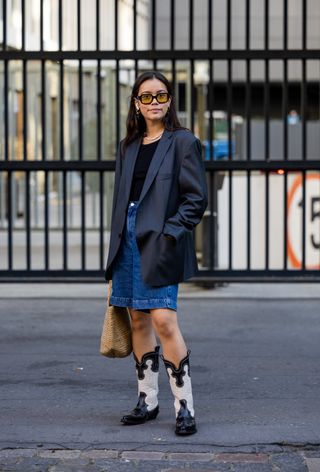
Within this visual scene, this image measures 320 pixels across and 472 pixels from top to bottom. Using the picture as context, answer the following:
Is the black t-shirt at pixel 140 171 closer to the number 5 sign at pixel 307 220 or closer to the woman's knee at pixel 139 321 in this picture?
the woman's knee at pixel 139 321

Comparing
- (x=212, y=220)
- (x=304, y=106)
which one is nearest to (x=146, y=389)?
(x=212, y=220)

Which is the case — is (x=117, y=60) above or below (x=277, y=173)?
above

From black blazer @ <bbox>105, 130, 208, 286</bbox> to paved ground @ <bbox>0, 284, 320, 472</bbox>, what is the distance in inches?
32.4

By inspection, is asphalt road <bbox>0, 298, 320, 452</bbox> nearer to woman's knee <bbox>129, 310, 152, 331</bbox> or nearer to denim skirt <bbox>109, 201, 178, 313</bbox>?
woman's knee <bbox>129, 310, 152, 331</bbox>

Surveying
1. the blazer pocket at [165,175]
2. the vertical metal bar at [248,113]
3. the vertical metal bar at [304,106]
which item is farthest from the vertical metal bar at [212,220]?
the blazer pocket at [165,175]

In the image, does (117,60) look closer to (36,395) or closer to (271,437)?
(36,395)

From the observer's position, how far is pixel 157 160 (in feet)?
16.5

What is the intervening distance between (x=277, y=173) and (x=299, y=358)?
273 centimetres

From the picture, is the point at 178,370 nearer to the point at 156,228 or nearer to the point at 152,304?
the point at 152,304

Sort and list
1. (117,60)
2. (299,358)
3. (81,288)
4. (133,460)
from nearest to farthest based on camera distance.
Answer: (133,460)
(299,358)
(117,60)
(81,288)

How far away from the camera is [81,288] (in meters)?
10.3

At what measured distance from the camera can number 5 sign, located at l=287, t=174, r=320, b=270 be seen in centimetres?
940

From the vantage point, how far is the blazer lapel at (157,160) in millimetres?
5012

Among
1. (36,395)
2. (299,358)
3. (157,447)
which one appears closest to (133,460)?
(157,447)
